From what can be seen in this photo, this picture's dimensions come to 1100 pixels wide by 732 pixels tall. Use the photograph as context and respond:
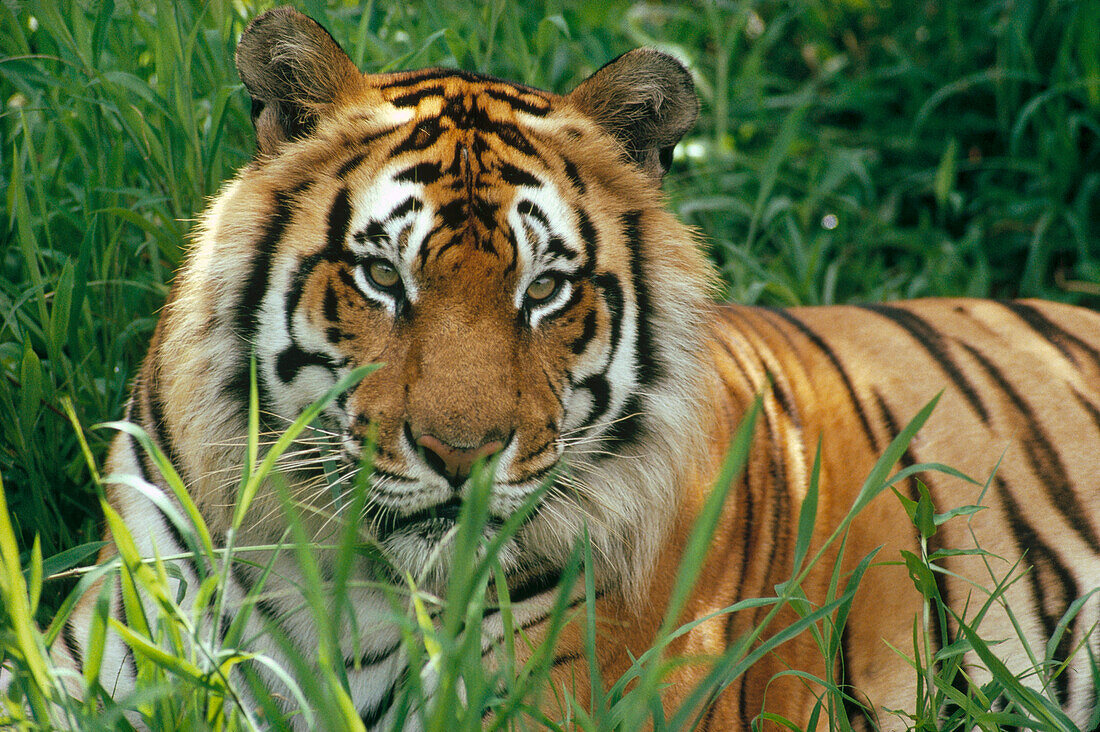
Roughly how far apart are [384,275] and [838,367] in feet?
3.27

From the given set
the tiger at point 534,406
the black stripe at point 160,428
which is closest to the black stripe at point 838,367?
the tiger at point 534,406

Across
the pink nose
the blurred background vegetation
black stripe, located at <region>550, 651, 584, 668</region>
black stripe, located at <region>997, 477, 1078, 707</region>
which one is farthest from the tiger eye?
black stripe, located at <region>997, 477, 1078, 707</region>

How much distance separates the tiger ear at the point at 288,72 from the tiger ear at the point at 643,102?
0.39 m

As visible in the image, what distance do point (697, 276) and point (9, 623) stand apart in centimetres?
109

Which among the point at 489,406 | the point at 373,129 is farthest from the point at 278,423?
the point at 373,129

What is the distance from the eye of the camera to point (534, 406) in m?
1.42

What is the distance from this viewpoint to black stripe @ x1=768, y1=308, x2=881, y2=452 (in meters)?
1.91

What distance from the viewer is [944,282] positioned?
9.90 ft

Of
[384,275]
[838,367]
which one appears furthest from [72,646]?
[838,367]

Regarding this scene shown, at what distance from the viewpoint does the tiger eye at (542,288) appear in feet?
4.84

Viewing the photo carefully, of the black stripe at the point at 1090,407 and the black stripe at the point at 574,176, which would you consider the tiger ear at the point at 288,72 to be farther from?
the black stripe at the point at 1090,407

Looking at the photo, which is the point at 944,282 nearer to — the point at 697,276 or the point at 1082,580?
the point at 1082,580

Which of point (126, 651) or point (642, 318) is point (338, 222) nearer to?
point (642, 318)

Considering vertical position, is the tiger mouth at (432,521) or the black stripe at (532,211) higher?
the black stripe at (532,211)
